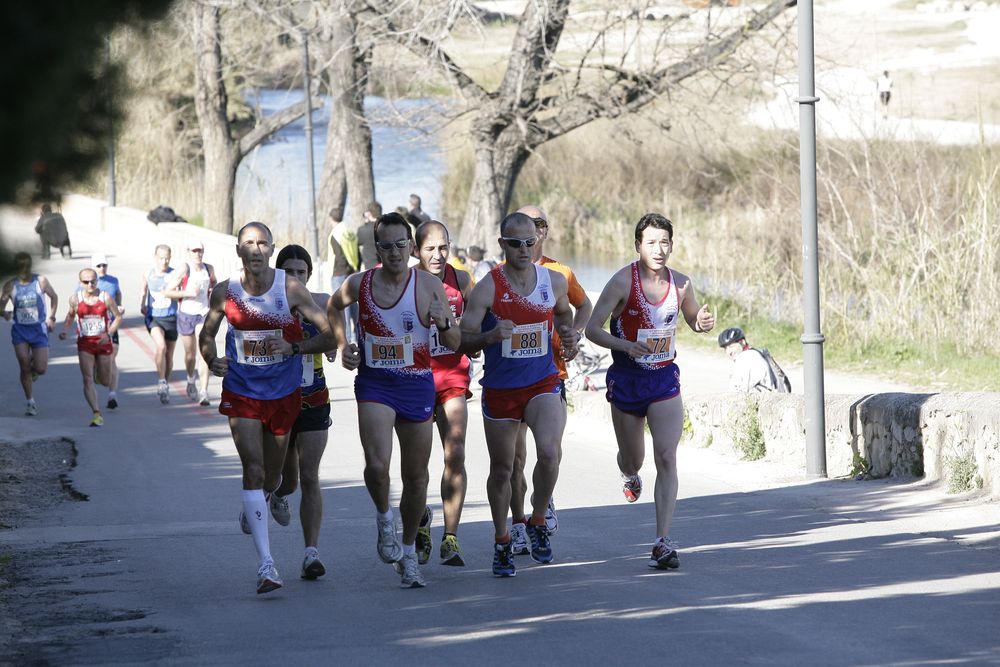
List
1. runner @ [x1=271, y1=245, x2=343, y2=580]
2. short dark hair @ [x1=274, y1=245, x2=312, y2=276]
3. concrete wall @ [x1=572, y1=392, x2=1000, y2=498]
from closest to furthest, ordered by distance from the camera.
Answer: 1. runner @ [x1=271, y1=245, x2=343, y2=580]
2. short dark hair @ [x1=274, y1=245, x2=312, y2=276]
3. concrete wall @ [x1=572, y1=392, x2=1000, y2=498]

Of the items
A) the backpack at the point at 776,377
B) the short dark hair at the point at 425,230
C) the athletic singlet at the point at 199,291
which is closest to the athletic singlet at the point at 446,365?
the short dark hair at the point at 425,230

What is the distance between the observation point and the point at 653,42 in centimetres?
2545

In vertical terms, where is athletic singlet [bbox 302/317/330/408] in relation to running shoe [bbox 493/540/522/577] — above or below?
above

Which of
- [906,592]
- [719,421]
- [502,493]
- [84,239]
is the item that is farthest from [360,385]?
[84,239]

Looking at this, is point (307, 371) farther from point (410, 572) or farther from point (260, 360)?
point (410, 572)

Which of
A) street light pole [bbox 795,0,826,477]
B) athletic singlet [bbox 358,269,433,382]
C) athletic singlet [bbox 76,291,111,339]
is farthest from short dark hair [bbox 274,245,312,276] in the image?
athletic singlet [bbox 76,291,111,339]

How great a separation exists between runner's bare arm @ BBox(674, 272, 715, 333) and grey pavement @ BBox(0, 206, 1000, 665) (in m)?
1.33

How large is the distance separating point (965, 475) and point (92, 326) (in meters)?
9.13

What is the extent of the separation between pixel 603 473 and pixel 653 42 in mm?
14777

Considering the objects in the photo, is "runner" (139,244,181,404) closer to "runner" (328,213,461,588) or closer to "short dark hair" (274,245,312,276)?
"short dark hair" (274,245,312,276)

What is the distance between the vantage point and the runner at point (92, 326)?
15156 millimetres

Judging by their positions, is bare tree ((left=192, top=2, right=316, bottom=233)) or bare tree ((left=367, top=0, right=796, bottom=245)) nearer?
bare tree ((left=367, top=0, right=796, bottom=245))

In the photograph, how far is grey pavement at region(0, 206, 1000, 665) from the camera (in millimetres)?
6520

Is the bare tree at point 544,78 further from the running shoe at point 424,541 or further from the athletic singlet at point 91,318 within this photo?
the running shoe at point 424,541
